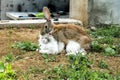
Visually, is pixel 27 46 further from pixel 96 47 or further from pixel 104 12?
pixel 104 12

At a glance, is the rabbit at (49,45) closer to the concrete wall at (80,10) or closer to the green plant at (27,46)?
the green plant at (27,46)

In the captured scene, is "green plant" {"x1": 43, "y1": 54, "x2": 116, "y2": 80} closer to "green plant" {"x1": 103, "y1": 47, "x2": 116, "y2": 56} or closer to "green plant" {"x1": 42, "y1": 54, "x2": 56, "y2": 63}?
"green plant" {"x1": 42, "y1": 54, "x2": 56, "y2": 63}

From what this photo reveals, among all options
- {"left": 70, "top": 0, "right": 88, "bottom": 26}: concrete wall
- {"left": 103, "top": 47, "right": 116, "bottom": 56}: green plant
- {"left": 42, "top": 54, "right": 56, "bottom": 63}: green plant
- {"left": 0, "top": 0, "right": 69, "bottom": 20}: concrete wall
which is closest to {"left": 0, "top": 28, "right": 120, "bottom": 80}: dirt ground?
{"left": 42, "top": 54, "right": 56, "bottom": 63}: green plant

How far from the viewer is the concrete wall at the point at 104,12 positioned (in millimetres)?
10222

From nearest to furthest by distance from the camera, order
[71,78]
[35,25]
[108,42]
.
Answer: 1. [71,78]
2. [108,42]
3. [35,25]

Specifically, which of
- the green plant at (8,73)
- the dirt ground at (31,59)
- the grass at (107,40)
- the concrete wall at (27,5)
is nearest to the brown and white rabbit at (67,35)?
the dirt ground at (31,59)

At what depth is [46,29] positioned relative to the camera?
6.71 metres

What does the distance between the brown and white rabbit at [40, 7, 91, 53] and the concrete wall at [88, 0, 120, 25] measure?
3.38 meters

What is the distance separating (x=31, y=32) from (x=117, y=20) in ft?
7.62

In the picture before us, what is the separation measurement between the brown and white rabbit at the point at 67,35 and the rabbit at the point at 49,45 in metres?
0.05

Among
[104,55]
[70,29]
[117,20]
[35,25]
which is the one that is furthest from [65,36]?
[117,20]

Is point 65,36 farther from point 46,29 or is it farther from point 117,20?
point 117,20

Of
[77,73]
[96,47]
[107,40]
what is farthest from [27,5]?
[77,73]

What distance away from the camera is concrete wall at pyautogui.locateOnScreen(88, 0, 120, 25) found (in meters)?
10.2
